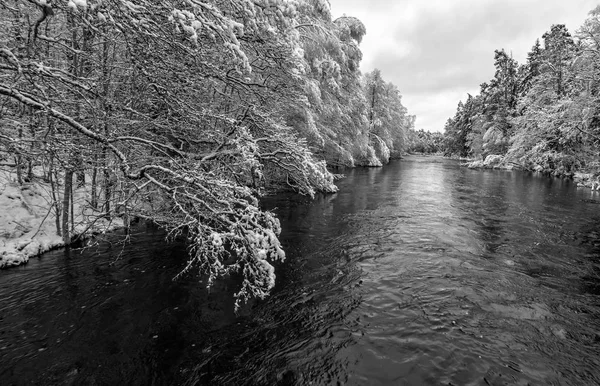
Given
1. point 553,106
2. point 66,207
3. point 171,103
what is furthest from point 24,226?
point 553,106

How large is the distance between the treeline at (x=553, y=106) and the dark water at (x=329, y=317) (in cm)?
1734

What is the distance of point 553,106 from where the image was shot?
25.3 m

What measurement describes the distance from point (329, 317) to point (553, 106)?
30373mm

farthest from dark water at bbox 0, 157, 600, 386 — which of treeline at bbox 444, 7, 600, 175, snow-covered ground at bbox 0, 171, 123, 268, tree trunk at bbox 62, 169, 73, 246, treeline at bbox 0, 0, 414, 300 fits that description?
treeline at bbox 444, 7, 600, 175

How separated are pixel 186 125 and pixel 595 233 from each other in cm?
1650

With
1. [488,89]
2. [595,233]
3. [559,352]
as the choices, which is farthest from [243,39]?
A: [488,89]

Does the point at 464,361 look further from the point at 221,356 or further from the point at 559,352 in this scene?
the point at 221,356

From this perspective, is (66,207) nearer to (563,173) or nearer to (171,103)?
(171,103)

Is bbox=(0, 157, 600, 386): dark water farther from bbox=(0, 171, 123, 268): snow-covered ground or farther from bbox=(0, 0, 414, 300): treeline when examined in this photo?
bbox=(0, 0, 414, 300): treeline

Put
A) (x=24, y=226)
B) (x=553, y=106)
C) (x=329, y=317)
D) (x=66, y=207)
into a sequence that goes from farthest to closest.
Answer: (x=553, y=106)
(x=66, y=207)
(x=24, y=226)
(x=329, y=317)

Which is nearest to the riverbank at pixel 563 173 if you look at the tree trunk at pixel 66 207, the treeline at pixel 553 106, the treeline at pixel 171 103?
the treeline at pixel 553 106

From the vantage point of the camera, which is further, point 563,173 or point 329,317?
point 563,173

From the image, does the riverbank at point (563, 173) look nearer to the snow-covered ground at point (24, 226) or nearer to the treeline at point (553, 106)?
the treeline at point (553, 106)

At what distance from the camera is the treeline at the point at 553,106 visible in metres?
21.8
